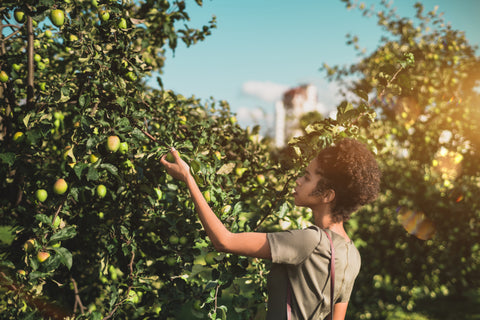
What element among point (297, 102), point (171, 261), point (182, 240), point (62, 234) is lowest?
point (171, 261)

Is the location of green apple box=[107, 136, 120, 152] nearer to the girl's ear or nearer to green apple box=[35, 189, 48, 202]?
green apple box=[35, 189, 48, 202]

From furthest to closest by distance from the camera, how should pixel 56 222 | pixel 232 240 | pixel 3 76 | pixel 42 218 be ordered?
1. pixel 3 76
2. pixel 56 222
3. pixel 42 218
4. pixel 232 240

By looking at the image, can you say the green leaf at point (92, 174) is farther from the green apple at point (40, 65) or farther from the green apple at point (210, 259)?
the green apple at point (40, 65)

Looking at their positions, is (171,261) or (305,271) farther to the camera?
(171,261)

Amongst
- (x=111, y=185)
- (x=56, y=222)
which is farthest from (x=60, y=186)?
(x=111, y=185)

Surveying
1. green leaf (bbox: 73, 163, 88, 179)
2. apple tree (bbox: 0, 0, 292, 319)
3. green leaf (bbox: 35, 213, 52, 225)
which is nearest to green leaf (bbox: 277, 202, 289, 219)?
apple tree (bbox: 0, 0, 292, 319)

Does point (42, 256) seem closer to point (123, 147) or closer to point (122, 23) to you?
point (123, 147)

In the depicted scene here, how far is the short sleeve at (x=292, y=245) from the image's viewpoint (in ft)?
4.54

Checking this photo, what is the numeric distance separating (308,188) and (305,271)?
0.42 m

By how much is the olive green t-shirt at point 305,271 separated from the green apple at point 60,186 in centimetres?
102

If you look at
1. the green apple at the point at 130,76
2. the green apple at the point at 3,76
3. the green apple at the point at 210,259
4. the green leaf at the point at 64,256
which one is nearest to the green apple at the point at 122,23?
the green apple at the point at 130,76

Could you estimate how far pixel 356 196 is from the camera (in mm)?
1612

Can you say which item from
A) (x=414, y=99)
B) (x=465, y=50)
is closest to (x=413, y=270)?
(x=414, y=99)

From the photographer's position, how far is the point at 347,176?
1.59 m
